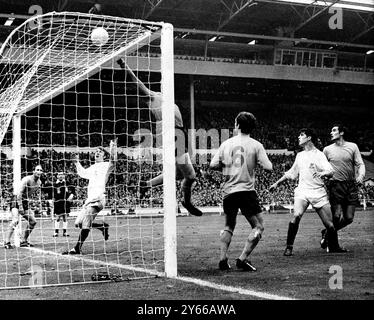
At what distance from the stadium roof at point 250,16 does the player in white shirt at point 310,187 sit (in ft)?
83.7

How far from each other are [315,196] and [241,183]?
230 cm

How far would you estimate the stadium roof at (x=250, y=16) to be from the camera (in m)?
34.2

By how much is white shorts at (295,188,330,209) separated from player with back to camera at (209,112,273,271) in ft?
6.66

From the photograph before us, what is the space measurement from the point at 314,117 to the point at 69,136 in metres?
22.1

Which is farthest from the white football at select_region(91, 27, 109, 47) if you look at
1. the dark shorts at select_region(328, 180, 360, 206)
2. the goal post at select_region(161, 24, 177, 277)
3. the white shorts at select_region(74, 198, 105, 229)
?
the dark shorts at select_region(328, 180, 360, 206)

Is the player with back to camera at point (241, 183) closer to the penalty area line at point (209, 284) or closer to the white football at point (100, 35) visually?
the penalty area line at point (209, 284)

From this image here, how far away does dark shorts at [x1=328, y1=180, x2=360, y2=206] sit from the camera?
954 cm

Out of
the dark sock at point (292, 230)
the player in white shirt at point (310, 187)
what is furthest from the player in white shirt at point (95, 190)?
the dark sock at point (292, 230)

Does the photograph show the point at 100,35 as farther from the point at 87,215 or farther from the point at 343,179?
the point at 343,179

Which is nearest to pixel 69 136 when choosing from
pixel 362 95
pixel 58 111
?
pixel 58 111

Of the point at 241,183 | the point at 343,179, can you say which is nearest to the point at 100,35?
the point at 241,183

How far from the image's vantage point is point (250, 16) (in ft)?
127

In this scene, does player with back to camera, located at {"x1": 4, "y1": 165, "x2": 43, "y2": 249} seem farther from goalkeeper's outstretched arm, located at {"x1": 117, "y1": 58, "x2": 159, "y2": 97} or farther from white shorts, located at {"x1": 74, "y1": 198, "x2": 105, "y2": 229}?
goalkeeper's outstretched arm, located at {"x1": 117, "y1": 58, "x2": 159, "y2": 97}

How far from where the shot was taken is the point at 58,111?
120 ft
